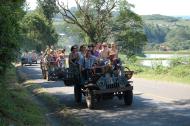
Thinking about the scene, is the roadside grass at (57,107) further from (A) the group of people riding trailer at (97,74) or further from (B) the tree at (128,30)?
(B) the tree at (128,30)

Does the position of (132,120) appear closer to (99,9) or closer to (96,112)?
(96,112)

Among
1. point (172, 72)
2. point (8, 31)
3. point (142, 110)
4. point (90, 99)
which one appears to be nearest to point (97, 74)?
point (90, 99)

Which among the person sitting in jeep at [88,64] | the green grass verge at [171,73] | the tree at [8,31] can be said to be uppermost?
the tree at [8,31]

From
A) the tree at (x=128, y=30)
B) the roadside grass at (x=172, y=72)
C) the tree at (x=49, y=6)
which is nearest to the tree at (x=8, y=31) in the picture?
the roadside grass at (x=172, y=72)

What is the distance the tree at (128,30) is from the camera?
54.9 meters

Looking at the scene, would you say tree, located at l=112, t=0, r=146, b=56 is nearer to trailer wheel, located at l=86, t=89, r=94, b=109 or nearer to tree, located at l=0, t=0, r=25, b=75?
tree, located at l=0, t=0, r=25, b=75

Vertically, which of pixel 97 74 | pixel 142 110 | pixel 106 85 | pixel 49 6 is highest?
pixel 49 6

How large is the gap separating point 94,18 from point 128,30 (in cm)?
385

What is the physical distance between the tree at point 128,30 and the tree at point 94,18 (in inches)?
46.3

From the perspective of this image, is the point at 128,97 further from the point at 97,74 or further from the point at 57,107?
the point at 57,107

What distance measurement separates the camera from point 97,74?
58.1 feet

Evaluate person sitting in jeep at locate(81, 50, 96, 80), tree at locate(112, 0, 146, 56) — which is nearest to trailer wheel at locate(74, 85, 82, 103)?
person sitting in jeep at locate(81, 50, 96, 80)

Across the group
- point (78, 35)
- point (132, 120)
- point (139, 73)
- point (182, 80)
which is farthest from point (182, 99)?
point (78, 35)

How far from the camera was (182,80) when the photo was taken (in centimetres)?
2870
